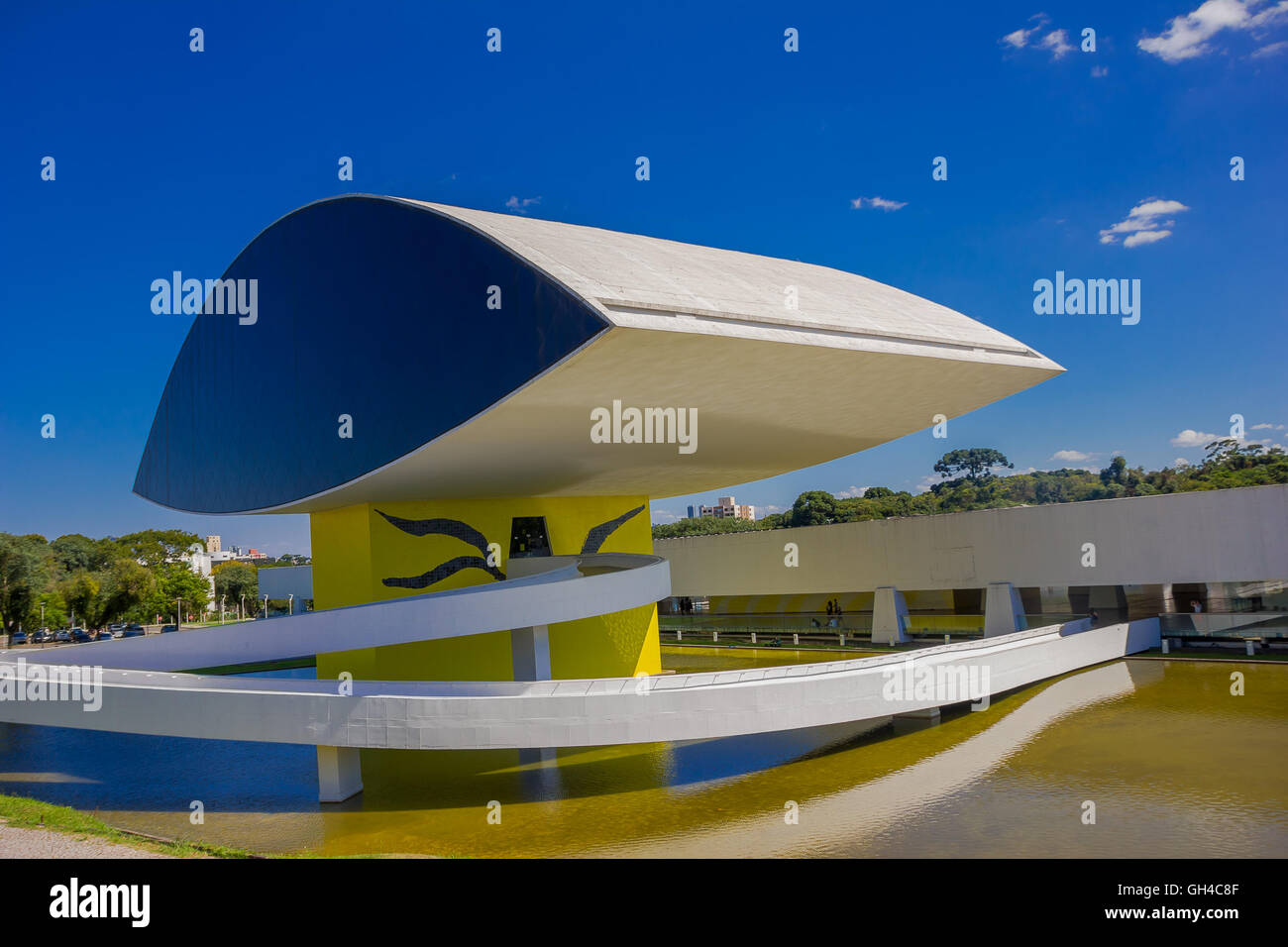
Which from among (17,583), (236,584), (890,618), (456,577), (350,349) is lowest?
(890,618)

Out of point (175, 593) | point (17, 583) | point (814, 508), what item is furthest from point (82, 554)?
point (814, 508)

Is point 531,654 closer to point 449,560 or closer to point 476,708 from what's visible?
point 476,708

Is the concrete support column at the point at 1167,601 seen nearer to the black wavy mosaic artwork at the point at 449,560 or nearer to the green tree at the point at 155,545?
the black wavy mosaic artwork at the point at 449,560

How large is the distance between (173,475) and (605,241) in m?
16.1

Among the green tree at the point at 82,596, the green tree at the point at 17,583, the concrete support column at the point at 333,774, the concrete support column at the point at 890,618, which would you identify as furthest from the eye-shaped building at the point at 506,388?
the green tree at the point at 17,583

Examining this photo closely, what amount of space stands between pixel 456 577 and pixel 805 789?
1152 centimetres

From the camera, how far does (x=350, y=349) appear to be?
18484 millimetres

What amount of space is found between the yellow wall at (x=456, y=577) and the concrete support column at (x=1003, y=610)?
1085 centimetres

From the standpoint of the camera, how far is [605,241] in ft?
62.9

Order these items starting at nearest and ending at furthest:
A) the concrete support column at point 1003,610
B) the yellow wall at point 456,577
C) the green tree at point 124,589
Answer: the yellow wall at point 456,577, the concrete support column at point 1003,610, the green tree at point 124,589

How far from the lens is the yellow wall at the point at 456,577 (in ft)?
70.2

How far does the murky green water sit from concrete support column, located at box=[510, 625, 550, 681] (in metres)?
1.70
